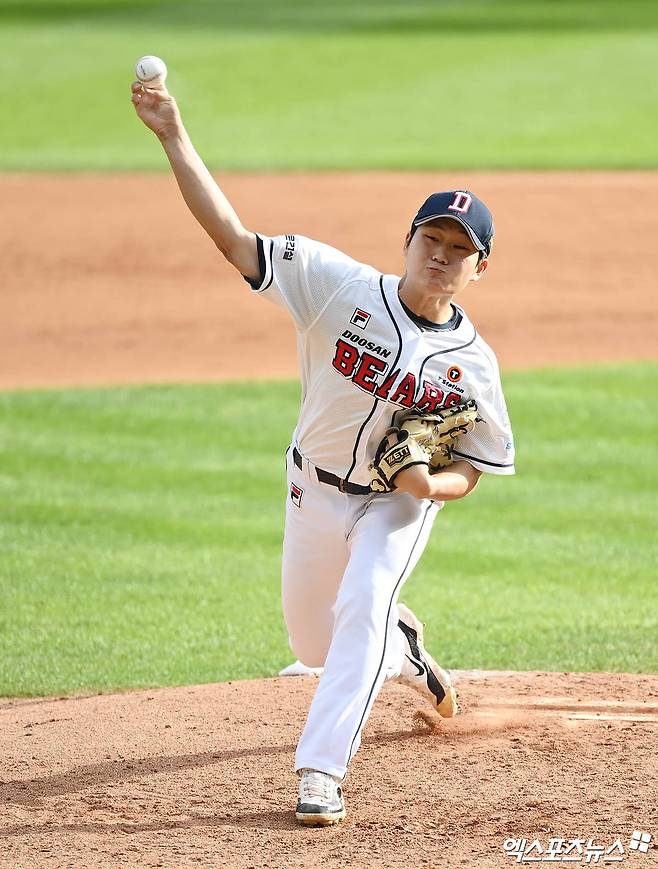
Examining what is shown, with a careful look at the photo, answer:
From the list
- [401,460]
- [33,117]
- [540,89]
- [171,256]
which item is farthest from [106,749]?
[540,89]

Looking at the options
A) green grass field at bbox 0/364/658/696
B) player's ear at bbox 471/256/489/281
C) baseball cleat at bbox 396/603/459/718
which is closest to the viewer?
player's ear at bbox 471/256/489/281

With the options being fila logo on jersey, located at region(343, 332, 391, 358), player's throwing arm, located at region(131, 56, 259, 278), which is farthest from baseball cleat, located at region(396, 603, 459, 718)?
player's throwing arm, located at region(131, 56, 259, 278)

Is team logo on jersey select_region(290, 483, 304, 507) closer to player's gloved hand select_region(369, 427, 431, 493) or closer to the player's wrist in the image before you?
player's gloved hand select_region(369, 427, 431, 493)

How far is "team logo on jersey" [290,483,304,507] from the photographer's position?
4594 millimetres

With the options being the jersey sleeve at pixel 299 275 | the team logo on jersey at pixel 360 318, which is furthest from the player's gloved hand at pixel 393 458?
the jersey sleeve at pixel 299 275

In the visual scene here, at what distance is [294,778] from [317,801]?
442 millimetres

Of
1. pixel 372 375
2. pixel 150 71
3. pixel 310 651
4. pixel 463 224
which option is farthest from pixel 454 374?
pixel 150 71

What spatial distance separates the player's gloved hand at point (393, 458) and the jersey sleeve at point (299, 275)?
1.49 ft

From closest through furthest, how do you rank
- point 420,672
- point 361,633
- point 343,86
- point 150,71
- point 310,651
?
1. point 150,71
2. point 361,633
3. point 310,651
4. point 420,672
5. point 343,86

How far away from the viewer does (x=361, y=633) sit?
4.24 metres

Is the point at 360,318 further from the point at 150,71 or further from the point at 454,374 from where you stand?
the point at 150,71

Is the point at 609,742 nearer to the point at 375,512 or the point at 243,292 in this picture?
the point at 375,512

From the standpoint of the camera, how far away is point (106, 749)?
4.88 metres

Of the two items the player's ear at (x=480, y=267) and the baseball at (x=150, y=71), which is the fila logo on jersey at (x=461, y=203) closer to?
the player's ear at (x=480, y=267)
